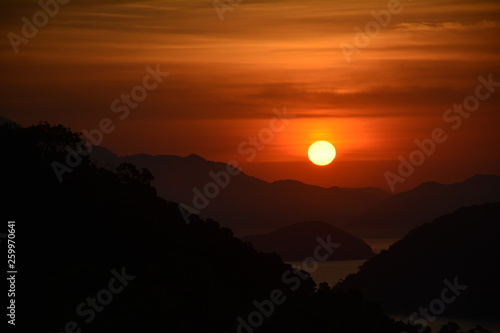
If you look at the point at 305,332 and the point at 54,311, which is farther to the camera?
the point at 305,332

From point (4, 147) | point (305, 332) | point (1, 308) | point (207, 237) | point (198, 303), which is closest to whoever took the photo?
point (1, 308)

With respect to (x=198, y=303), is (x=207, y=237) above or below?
above

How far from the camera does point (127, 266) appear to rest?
5031 cm

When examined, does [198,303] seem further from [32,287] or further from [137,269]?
[32,287]

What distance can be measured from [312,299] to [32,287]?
24.6 metres

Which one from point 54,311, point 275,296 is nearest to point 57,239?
point 54,311

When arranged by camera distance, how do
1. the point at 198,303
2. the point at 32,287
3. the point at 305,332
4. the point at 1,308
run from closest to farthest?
the point at 1,308 → the point at 32,287 → the point at 198,303 → the point at 305,332

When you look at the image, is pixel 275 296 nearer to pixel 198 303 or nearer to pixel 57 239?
pixel 198 303

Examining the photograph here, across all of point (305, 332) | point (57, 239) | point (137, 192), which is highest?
point (137, 192)

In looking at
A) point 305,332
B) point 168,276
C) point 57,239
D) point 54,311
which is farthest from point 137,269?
point 305,332

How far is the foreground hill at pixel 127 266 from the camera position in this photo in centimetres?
4316

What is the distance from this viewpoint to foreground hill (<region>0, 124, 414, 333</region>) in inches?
1699

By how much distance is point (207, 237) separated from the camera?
6003cm

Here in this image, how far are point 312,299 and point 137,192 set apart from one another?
17.5 metres
